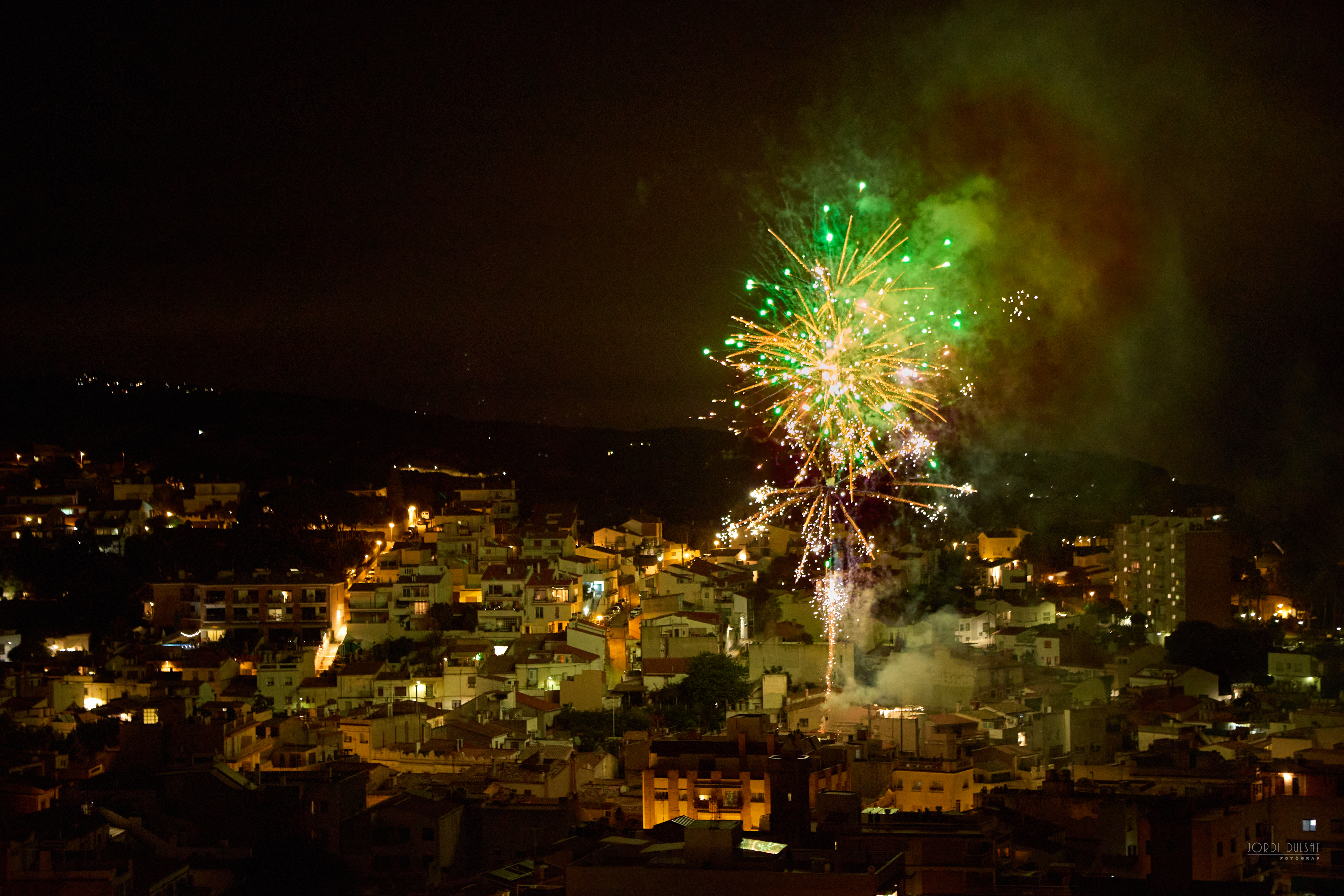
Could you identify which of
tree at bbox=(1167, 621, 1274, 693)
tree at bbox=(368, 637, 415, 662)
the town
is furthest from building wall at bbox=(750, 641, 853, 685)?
tree at bbox=(1167, 621, 1274, 693)

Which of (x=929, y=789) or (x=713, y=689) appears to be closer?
(x=929, y=789)

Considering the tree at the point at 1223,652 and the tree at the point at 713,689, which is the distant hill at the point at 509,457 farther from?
the tree at the point at 713,689

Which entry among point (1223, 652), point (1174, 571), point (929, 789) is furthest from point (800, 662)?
point (1174, 571)

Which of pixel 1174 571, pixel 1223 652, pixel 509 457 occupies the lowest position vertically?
pixel 1223 652

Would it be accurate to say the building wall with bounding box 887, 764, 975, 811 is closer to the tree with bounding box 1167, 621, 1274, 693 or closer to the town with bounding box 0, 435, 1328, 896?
the town with bounding box 0, 435, 1328, 896

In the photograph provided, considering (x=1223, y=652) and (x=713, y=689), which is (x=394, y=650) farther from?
(x=1223, y=652)

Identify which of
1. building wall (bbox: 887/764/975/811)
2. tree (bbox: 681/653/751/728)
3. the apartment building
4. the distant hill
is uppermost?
the distant hill
